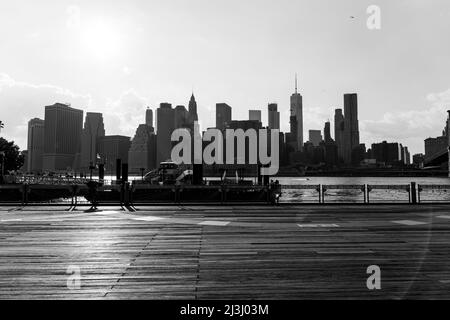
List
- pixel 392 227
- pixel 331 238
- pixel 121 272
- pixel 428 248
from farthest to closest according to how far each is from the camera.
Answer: pixel 392 227, pixel 331 238, pixel 428 248, pixel 121 272

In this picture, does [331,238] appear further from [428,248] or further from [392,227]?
[392,227]

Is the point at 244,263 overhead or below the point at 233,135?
below

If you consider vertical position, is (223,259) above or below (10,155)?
below

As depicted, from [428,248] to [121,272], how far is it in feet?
26.7

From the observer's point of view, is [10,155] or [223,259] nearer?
[223,259]

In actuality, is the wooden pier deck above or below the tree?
below

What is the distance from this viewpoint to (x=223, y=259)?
9.63 meters

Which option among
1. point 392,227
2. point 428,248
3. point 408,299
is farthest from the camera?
point 392,227

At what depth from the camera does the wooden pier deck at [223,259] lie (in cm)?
714

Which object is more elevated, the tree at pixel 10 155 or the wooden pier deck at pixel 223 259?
the tree at pixel 10 155

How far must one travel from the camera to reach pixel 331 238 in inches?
503

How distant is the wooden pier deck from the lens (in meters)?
7.14

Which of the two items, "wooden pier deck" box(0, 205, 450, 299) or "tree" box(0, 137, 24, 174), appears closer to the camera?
"wooden pier deck" box(0, 205, 450, 299)
